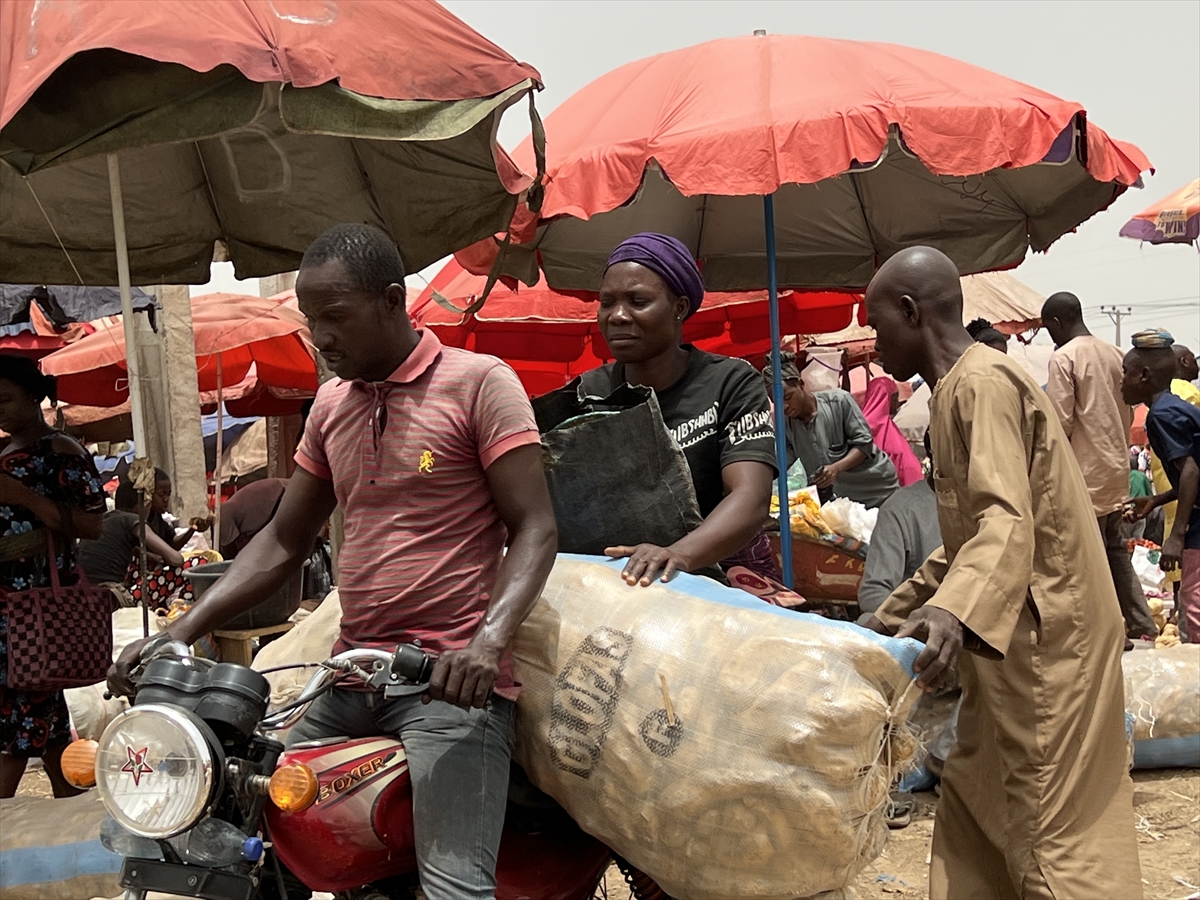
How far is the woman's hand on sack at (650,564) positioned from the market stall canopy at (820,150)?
9.40 ft

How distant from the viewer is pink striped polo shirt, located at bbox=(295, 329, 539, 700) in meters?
2.29

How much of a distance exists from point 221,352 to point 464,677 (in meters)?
9.56

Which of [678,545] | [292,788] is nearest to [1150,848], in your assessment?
[678,545]

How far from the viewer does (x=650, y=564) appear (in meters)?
2.36

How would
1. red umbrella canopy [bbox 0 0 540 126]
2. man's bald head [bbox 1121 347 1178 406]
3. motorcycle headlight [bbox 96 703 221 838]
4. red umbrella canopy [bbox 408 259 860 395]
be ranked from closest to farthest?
motorcycle headlight [bbox 96 703 221 838], red umbrella canopy [bbox 0 0 540 126], man's bald head [bbox 1121 347 1178 406], red umbrella canopy [bbox 408 259 860 395]

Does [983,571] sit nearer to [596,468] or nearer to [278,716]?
[596,468]

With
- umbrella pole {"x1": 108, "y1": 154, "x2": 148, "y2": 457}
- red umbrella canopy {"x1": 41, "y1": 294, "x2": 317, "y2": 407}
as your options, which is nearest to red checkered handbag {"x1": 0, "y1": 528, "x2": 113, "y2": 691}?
umbrella pole {"x1": 108, "y1": 154, "x2": 148, "y2": 457}

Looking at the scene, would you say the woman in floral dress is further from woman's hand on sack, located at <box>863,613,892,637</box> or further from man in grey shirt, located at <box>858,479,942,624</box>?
woman's hand on sack, located at <box>863,613,892,637</box>

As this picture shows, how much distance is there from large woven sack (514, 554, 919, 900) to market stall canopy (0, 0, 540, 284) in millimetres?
2196

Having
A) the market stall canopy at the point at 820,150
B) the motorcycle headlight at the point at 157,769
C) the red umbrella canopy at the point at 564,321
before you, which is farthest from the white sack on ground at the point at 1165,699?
the motorcycle headlight at the point at 157,769

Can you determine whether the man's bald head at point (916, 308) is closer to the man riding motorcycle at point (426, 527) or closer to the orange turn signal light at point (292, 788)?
the man riding motorcycle at point (426, 527)

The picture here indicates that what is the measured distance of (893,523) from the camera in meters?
4.62

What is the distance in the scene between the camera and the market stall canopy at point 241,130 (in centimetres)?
356

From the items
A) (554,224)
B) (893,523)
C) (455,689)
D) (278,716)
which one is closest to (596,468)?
(455,689)
